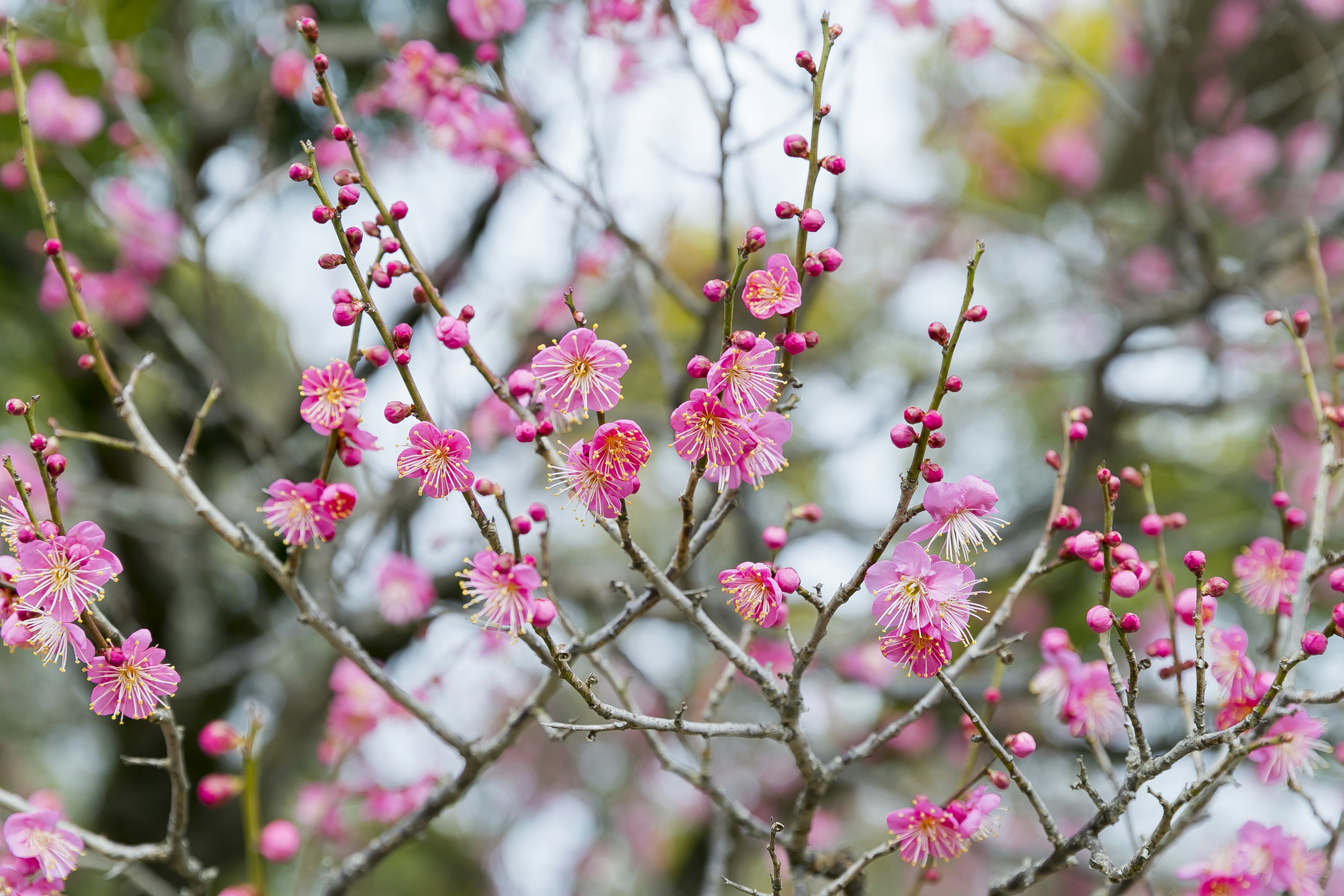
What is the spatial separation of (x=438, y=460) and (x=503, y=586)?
7.8 inches

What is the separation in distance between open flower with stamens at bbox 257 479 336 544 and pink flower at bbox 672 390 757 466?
0.55 meters

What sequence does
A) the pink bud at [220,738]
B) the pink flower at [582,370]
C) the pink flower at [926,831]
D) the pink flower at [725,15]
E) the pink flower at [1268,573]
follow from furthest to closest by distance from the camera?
the pink flower at [725,15], the pink bud at [220,738], the pink flower at [1268,573], the pink flower at [926,831], the pink flower at [582,370]

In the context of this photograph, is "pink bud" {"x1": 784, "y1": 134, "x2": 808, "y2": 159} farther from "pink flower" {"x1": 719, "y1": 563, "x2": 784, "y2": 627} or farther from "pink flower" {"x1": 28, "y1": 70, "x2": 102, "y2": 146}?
"pink flower" {"x1": 28, "y1": 70, "x2": 102, "y2": 146}

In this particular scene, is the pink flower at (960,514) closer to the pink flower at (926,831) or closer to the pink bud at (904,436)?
the pink bud at (904,436)

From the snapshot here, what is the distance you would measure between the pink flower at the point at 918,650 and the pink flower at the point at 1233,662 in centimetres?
57

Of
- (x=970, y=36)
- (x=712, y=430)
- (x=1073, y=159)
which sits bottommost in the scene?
(x=712, y=430)

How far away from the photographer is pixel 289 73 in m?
3.27

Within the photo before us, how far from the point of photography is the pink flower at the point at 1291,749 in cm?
157

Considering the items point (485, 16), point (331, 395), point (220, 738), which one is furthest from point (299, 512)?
point (485, 16)

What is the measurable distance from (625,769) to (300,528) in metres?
6.41

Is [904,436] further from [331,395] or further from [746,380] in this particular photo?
[331,395]

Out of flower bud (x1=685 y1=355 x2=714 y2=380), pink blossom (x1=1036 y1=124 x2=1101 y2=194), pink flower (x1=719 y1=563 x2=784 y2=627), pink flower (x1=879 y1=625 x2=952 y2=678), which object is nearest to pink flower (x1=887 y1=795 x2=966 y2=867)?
pink flower (x1=879 y1=625 x2=952 y2=678)

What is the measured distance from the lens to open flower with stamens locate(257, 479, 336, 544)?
1.36 meters

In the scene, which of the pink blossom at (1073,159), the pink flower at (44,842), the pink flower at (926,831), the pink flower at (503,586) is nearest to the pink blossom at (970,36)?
the pink blossom at (1073,159)
